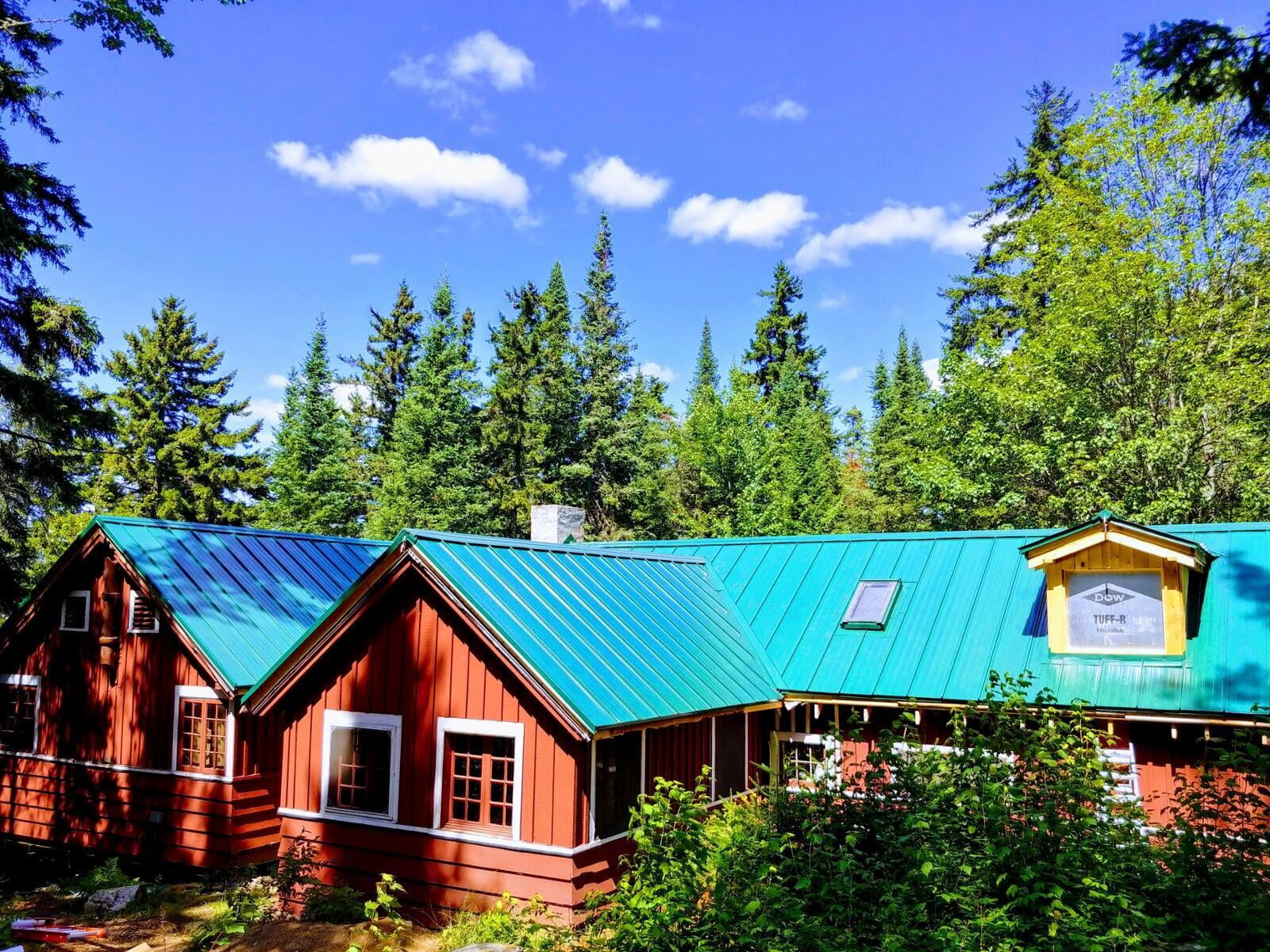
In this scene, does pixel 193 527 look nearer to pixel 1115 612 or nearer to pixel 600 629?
pixel 600 629

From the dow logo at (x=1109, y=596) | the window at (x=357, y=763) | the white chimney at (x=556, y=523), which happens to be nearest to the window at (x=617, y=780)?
the window at (x=357, y=763)

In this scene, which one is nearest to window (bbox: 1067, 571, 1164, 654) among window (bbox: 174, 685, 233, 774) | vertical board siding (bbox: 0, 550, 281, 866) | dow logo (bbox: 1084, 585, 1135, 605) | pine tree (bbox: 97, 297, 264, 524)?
dow logo (bbox: 1084, 585, 1135, 605)

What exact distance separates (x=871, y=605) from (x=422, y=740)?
7.79 metres

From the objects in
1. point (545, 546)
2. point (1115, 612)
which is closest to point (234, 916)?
point (545, 546)

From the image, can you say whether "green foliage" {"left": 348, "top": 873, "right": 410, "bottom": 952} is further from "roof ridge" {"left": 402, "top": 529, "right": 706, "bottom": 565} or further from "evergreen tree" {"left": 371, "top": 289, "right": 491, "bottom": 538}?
"evergreen tree" {"left": 371, "top": 289, "right": 491, "bottom": 538}

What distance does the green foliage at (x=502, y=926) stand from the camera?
8.38 metres

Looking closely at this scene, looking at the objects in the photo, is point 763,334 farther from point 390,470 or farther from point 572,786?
point 572,786

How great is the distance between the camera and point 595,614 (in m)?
12.0

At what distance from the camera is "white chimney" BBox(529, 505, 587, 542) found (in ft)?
63.2

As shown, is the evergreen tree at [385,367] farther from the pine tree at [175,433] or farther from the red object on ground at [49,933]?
the red object on ground at [49,933]

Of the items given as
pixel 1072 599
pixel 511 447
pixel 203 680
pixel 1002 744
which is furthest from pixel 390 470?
pixel 1002 744

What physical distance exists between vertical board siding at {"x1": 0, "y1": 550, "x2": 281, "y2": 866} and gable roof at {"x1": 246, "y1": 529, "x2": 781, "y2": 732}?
8.66 ft

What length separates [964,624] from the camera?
44.7ft

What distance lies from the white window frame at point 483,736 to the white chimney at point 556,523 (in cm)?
859
